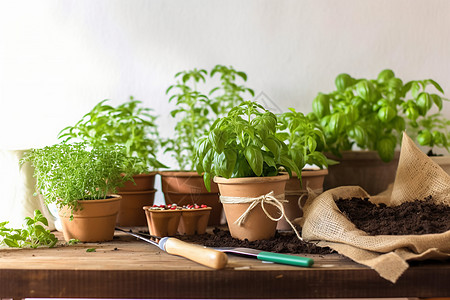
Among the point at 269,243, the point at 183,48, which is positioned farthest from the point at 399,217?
the point at 183,48

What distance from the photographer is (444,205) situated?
1072mm

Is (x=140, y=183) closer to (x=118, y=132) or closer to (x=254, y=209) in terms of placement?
(x=118, y=132)

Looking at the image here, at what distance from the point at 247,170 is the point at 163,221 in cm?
25

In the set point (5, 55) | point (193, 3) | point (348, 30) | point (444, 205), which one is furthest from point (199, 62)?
point (444, 205)

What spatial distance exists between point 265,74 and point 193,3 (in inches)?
14.5

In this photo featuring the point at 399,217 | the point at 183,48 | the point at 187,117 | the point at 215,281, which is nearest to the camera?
the point at 215,281

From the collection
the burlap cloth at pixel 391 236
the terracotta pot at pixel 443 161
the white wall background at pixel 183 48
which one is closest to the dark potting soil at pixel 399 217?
the burlap cloth at pixel 391 236

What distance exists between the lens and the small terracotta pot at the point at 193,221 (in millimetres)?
1179

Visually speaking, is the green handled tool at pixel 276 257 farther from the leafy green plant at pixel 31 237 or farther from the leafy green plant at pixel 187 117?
the leafy green plant at pixel 187 117

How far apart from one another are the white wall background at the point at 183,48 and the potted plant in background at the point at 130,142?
0.18 meters

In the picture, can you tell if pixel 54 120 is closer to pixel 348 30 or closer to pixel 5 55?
pixel 5 55

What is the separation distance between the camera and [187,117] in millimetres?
1584

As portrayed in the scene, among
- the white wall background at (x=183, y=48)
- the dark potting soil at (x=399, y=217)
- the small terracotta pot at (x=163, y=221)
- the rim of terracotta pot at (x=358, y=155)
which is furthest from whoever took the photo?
the white wall background at (x=183, y=48)

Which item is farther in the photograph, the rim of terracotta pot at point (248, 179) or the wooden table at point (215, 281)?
the rim of terracotta pot at point (248, 179)
